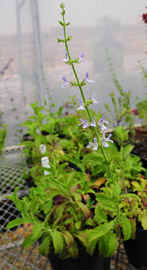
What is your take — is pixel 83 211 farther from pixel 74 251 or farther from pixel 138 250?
pixel 138 250

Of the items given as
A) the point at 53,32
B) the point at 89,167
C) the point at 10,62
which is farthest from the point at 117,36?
the point at 89,167

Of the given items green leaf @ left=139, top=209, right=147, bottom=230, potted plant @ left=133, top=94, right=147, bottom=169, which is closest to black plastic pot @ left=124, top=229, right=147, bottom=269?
green leaf @ left=139, top=209, right=147, bottom=230

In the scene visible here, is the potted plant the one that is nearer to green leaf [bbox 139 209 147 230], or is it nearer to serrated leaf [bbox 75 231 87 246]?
green leaf [bbox 139 209 147 230]

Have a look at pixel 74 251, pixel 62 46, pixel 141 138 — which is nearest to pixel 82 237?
pixel 74 251

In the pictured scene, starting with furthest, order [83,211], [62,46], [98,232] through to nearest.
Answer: [62,46]
[83,211]
[98,232]

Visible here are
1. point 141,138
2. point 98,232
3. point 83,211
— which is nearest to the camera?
point 98,232
